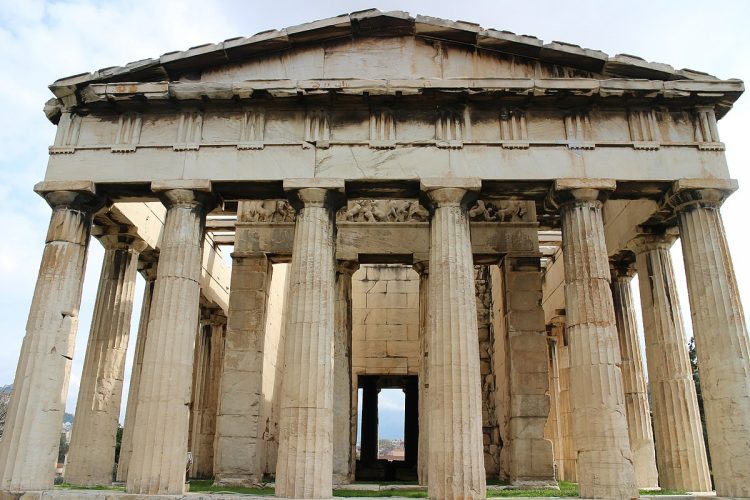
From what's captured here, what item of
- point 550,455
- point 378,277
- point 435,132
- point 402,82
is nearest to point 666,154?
point 435,132

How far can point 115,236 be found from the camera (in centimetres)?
1861

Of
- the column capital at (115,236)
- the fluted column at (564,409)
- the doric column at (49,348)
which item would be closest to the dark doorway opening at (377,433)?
the fluted column at (564,409)

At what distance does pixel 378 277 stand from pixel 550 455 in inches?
379

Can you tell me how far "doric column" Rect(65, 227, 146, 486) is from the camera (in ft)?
55.4

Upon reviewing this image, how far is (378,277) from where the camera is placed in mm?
24516

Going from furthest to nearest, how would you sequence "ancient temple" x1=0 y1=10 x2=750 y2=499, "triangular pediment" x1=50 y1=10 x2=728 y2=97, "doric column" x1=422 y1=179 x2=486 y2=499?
"triangular pediment" x1=50 y1=10 x2=728 y2=97 < "ancient temple" x1=0 y1=10 x2=750 y2=499 < "doric column" x1=422 y1=179 x2=486 y2=499

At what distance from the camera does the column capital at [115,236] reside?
60.9 feet

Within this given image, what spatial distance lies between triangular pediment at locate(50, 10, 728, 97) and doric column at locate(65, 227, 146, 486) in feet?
16.2

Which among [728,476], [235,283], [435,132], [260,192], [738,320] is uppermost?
[435,132]

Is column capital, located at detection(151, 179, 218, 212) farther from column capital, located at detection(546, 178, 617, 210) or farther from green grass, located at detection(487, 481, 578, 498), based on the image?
green grass, located at detection(487, 481, 578, 498)

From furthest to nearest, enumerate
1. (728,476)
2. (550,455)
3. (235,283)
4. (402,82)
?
(235,283), (550,455), (402,82), (728,476)

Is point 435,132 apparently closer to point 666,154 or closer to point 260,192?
point 260,192

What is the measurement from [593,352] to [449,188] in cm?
482

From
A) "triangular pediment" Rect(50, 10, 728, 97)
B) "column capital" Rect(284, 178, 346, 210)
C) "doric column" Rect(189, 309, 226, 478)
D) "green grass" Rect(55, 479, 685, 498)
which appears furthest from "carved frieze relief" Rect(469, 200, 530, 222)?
"doric column" Rect(189, 309, 226, 478)
